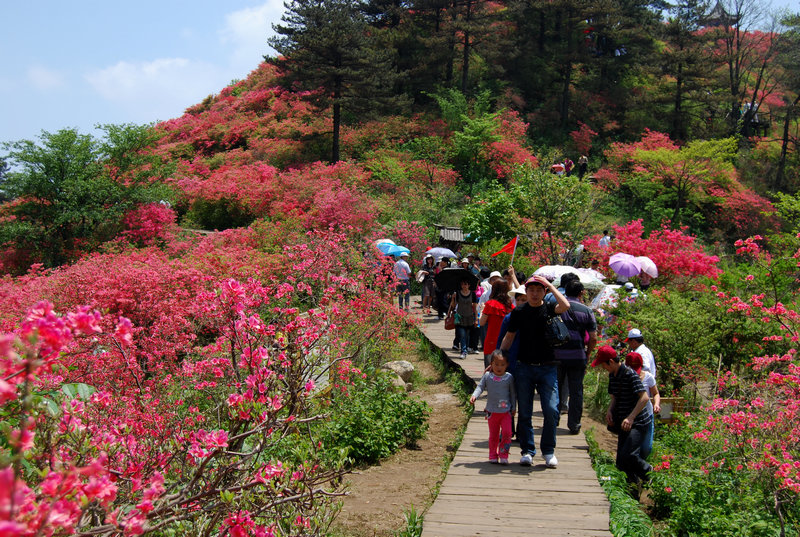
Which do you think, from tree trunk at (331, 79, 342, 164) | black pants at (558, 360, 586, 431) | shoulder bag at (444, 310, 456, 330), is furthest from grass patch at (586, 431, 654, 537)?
tree trunk at (331, 79, 342, 164)

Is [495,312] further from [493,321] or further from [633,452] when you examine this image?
[633,452]

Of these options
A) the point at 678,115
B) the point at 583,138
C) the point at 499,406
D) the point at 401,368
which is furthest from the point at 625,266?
the point at 678,115

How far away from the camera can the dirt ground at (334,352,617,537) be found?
5215 millimetres

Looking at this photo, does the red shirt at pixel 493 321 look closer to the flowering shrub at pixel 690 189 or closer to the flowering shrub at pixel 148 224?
the flowering shrub at pixel 148 224

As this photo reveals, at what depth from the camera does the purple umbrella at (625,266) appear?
11.9m

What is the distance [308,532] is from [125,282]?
8.76m

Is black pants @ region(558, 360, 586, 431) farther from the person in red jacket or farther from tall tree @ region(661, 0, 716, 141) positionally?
tall tree @ region(661, 0, 716, 141)

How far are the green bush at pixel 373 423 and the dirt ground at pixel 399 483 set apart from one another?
0.52 ft

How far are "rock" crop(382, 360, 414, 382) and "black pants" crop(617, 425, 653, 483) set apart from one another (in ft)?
13.2

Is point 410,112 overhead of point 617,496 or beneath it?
overhead

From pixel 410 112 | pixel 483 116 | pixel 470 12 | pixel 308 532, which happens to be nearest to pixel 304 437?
pixel 308 532

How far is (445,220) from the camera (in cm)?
2020

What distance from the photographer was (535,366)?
5.41 metres

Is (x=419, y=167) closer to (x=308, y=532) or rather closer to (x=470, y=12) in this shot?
(x=470, y=12)
